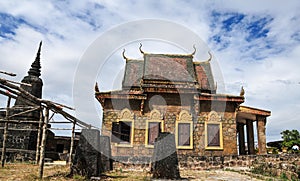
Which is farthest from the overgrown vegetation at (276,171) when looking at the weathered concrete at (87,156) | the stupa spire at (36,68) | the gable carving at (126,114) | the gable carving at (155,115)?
the stupa spire at (36,68)

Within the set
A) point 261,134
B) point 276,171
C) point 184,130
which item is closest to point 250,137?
point 261,134

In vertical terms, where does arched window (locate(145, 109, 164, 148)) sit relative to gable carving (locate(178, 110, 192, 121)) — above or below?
below

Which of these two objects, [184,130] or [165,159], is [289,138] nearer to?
[184,130]

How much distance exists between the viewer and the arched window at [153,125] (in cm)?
1673

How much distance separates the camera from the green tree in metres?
20.3

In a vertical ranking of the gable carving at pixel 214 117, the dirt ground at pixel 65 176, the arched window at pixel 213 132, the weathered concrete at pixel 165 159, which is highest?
the gable carving at pixel 214 117

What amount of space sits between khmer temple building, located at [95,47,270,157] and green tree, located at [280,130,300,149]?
167 inches

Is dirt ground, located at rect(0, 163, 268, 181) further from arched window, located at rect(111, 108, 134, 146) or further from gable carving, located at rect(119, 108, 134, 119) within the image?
gable carving, located at rect(119, 108, 134, 119)

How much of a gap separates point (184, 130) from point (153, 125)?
2.03 meters

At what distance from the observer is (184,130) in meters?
17.1

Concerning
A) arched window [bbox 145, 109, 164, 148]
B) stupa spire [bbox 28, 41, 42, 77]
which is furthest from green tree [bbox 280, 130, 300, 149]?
stupa spire [bbox 28, 41, 42, 77]

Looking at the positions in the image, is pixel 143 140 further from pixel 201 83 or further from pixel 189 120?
pixel 201 83

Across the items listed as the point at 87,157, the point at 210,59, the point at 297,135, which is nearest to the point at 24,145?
the point at 87,157

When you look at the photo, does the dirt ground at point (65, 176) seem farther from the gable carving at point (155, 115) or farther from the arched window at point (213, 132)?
the gable carving at point (155, 115)
